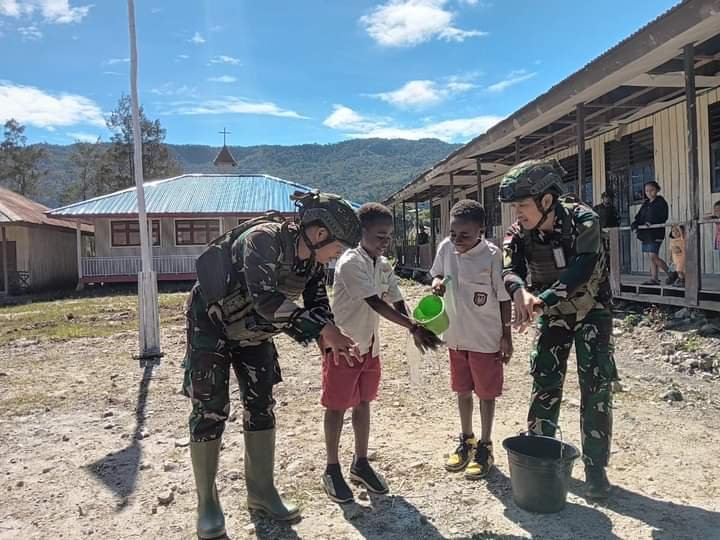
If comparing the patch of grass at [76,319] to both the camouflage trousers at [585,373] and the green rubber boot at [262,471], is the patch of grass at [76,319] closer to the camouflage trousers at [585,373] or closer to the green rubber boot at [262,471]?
the green rubber boot at [262,471]

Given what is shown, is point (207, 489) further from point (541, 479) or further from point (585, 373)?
point (585, 373)

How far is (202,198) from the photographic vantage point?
23.1m

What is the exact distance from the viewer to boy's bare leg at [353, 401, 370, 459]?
318cm

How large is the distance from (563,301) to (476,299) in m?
0.65

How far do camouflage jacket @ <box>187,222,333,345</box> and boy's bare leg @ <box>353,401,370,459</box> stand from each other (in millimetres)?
703

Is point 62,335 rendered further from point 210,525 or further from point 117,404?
point 210,525

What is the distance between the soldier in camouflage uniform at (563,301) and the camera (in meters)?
2.84

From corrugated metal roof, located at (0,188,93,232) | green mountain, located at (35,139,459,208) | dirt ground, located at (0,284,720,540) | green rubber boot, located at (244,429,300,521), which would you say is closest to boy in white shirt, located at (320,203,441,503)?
dirt ground, located at (0,284,720,540)

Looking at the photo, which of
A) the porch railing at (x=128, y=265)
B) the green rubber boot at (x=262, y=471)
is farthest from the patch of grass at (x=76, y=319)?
the green rubber boot at (x=262, y=471)

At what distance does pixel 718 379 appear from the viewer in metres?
5.28

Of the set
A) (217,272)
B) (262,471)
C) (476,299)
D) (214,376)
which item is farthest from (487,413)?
(217,272)

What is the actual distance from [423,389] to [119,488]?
2.88 metres

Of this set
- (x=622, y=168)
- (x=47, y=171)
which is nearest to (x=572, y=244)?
(x=622, y=168)

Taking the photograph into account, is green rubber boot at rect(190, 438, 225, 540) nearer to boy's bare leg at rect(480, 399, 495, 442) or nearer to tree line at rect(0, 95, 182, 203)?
boy's bare leg at rect(480, 399, 495, 442)
